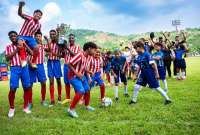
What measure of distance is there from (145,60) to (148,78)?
1.99 feet

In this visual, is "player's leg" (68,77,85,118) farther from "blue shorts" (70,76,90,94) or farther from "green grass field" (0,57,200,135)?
"green grass field" (0,57,200,135)

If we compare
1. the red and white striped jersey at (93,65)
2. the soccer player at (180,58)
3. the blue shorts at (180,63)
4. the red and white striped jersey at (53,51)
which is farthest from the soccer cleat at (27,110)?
the blue shorts at (180,63)

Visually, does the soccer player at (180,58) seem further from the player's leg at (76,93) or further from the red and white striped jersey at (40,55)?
the player's leg at (76,93)

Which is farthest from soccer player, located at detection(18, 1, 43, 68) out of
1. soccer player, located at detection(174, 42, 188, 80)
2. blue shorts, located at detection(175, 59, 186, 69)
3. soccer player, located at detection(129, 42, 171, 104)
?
blue shorts, located at detection(175, 59, 186, 69)

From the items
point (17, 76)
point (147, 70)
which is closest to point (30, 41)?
point (17, 76)

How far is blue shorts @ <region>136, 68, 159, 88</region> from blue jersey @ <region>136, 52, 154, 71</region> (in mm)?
134

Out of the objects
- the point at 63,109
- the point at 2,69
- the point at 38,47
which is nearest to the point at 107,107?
the point at 63,109

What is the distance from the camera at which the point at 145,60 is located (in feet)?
42.8

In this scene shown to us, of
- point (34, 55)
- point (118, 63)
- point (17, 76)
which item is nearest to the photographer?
point (17, 76)

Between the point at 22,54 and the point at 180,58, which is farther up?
the point at 22,54

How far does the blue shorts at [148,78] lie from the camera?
42.5 feet

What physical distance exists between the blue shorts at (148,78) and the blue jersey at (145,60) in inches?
5.3

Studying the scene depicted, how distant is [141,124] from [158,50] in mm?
7073

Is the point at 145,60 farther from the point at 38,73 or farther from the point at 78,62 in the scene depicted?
the point at 38,73
